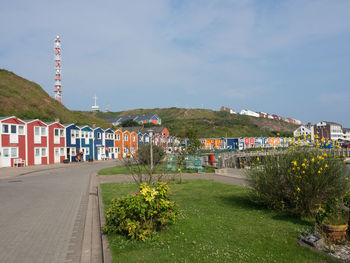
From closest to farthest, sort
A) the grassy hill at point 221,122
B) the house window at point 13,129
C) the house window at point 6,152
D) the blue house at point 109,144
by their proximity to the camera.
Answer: the house window at point 6,152 → the house window at point 13,129 → the blue house at point 109,144 → the grassy hill at point 221,122

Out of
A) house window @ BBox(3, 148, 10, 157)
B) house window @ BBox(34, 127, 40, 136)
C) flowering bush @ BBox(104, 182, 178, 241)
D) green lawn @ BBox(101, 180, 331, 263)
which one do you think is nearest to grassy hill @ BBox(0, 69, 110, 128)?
house window @ BBox(34, 127, 40, 136)

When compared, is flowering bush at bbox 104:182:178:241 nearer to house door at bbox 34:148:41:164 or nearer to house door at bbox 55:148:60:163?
house door at bbox 34:148:41:164

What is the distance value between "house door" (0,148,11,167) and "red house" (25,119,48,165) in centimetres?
284

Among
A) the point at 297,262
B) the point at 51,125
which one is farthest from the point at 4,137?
the point at 297,262

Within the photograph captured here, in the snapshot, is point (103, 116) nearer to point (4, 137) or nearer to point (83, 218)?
point (4, 137)

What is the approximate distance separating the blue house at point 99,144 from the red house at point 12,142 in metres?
15.5

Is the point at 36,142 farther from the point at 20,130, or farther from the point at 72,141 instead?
the point at 72,141

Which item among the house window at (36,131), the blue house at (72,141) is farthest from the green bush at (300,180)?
the blue house at (72,141)

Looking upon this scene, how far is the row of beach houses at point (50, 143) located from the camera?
108ft

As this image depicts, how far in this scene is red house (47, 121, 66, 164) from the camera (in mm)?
39781

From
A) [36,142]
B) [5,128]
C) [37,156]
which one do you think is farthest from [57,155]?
[5,128]

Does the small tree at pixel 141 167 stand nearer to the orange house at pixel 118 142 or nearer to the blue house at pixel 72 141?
the blue house at pixel 72 141

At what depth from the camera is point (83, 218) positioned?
8930 millimetres

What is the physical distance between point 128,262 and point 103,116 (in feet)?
531
